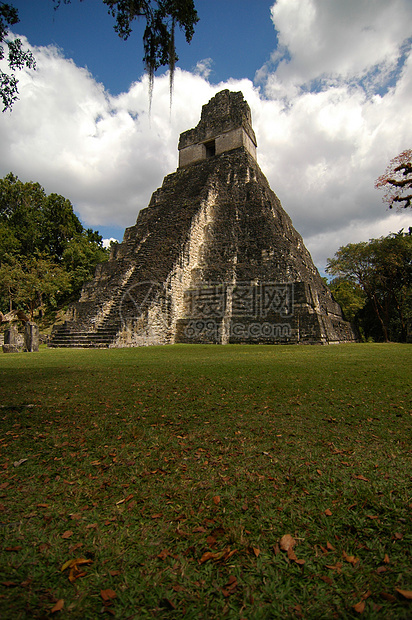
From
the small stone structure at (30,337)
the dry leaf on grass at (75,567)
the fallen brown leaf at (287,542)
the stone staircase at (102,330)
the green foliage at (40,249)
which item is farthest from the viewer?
the green foliage at (40,249)

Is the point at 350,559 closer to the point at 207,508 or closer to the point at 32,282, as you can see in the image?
the point at 207,508

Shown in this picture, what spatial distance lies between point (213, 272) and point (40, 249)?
2270 centimetres

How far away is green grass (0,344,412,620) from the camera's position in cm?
130

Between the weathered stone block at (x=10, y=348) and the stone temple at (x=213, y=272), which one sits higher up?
the stone temple at (x=213, y=272)

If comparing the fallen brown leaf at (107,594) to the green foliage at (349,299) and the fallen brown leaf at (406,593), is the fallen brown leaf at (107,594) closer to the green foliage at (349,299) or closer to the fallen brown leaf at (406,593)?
the fallen brown leaf at (406,593)

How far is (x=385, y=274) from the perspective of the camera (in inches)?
922

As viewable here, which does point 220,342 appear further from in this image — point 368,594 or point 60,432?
point 368,594

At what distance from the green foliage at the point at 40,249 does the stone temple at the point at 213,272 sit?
829cm

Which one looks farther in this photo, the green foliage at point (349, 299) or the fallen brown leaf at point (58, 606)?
the green foliage at point (349, 299)

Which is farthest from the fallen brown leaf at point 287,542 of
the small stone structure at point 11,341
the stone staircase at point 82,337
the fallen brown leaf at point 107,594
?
the small stone structure at point 11,341

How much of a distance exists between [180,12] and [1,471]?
7144 millimetres

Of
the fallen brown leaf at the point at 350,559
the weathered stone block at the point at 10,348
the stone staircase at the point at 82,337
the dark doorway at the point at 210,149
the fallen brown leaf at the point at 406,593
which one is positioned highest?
the dark doorway at the point at 210,149

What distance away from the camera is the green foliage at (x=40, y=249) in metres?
25.6

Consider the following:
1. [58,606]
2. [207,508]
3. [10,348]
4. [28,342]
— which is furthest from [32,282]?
[58,606]
